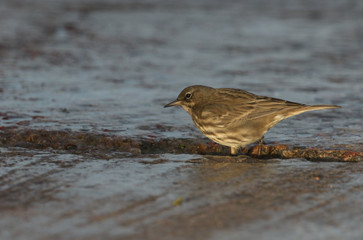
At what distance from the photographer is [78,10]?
1930cm

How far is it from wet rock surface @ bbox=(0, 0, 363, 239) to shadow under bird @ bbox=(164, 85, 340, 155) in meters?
0.21

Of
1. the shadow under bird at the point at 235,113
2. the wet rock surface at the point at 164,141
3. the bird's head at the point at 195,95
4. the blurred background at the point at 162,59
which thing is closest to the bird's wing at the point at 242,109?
the shadow under bird at the point at 235,113

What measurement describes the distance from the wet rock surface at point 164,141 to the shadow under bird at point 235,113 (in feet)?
0.69

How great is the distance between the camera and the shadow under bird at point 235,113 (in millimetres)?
6168

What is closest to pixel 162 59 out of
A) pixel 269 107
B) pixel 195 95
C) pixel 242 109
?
pixel 195 95

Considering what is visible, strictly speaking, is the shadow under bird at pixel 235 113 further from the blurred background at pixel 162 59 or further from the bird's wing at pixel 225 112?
the blurred background at pixel 162 59

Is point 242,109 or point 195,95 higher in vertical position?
point 195,95

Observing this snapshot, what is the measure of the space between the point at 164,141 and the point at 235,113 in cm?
78

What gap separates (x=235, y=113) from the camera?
6438 mm

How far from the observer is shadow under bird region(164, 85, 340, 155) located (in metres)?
6.17

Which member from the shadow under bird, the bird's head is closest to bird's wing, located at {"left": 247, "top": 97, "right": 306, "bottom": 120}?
the shadow under bird

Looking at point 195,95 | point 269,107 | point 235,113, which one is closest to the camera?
point 269,107

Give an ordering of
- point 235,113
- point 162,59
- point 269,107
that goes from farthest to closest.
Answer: point 162,59
point 235,113
point 269,107

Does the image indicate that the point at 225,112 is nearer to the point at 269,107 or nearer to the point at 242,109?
the point at 242,109
